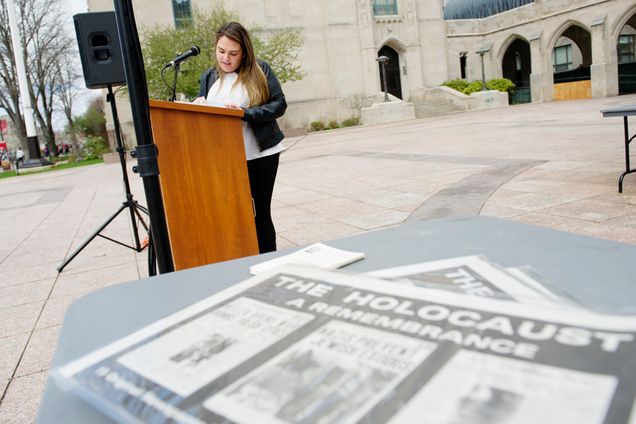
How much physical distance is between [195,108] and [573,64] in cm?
4736

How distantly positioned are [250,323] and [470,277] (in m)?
0.43

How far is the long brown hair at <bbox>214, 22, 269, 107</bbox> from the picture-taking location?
11.3ft

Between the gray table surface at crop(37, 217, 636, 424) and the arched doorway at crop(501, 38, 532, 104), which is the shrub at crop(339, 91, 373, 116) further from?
the gray table surface at crop(37, 217, 636, 424)

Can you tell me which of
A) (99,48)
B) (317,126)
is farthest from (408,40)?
(99,48)

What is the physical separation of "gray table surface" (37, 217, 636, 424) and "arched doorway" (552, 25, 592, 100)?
35.3 metres

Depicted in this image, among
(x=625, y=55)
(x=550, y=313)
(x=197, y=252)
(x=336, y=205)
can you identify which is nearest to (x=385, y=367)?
(x=550, y=313)

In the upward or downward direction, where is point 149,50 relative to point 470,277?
upward

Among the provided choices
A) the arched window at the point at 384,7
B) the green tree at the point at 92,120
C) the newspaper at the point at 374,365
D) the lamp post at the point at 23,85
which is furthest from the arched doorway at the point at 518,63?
the newspaper at the point at 374,365

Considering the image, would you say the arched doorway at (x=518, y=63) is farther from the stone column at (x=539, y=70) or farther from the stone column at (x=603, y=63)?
the stone column at (x=603, y=63)

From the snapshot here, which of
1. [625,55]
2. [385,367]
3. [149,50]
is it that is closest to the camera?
[385,367]

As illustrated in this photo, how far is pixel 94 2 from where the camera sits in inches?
1180

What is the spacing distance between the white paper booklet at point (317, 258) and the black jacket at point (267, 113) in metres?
2.15

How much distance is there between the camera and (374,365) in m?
0.64

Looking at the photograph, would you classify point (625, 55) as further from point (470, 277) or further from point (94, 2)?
point (470, 277)
